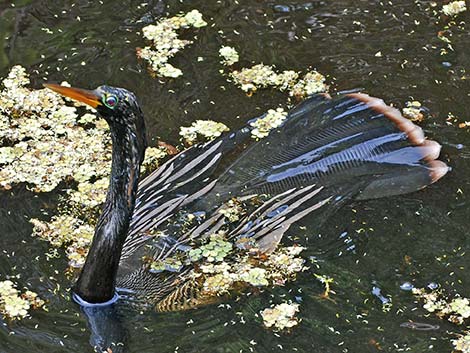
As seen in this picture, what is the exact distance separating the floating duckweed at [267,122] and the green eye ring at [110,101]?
2005mm

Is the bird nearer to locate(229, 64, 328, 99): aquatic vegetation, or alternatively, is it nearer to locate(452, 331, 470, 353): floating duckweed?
locate(229, 64, 328, 99): aquatic vegetation

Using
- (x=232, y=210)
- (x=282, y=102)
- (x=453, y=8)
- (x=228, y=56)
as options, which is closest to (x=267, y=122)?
(x=282, y=102)

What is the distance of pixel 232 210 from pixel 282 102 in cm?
145

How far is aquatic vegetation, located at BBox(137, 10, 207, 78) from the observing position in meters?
7.94

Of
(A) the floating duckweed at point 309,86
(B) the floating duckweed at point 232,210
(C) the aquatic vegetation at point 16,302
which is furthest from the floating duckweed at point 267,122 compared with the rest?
(C) the aquatic vegetation at point 16,302

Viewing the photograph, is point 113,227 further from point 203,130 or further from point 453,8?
point 453,8

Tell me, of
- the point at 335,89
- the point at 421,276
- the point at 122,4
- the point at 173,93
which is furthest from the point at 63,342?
the point at 122,4

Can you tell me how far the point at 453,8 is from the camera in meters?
8.55

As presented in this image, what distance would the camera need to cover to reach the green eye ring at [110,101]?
5.39 metres

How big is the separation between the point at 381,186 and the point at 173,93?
6.35 feet

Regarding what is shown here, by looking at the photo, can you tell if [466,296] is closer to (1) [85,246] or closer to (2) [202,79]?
(1) [85,246]

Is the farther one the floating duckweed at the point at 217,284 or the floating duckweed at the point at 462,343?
the floating duckweed at the point at 217,284

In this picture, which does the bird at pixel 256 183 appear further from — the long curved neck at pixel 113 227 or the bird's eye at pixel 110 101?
the bird's eye at pixel 110 101

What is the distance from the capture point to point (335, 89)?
778 centimetres
